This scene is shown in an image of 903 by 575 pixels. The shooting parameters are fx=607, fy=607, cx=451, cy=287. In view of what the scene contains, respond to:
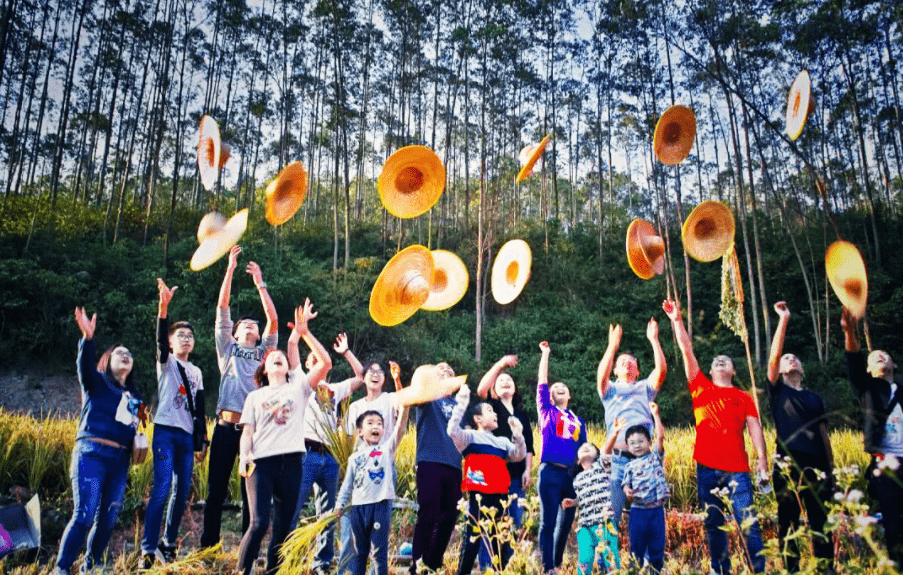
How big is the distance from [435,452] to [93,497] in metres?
1.94

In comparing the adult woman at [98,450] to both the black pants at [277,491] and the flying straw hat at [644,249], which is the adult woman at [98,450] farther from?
the flying straw hat at [644,249]

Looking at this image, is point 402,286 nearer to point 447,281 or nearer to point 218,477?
point 447,281

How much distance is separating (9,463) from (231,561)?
269cm

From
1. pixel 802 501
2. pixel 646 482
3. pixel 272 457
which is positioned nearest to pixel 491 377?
pixel 646 482

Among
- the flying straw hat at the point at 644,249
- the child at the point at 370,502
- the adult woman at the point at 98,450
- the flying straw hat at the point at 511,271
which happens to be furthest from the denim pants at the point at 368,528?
the flying straw hat at the point at 644,249

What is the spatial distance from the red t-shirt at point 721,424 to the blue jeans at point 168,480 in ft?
10.9

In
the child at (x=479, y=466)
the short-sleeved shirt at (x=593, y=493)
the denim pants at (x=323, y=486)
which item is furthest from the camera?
the denim pants at (x=323, y=486)

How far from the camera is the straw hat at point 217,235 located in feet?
15.3

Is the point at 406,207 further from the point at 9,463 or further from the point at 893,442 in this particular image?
the point at 9,463

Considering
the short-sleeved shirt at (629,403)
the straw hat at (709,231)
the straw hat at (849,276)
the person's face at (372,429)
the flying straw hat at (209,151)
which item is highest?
the flying straw hat at (209,151)

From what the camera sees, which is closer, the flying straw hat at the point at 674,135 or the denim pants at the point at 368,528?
the denim pants at the point at 368,528

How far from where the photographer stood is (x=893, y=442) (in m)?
3.62

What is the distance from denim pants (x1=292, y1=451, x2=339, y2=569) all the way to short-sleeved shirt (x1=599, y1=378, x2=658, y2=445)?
192 cm

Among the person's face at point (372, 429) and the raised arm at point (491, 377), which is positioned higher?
the raised arm at point (491, 377)
